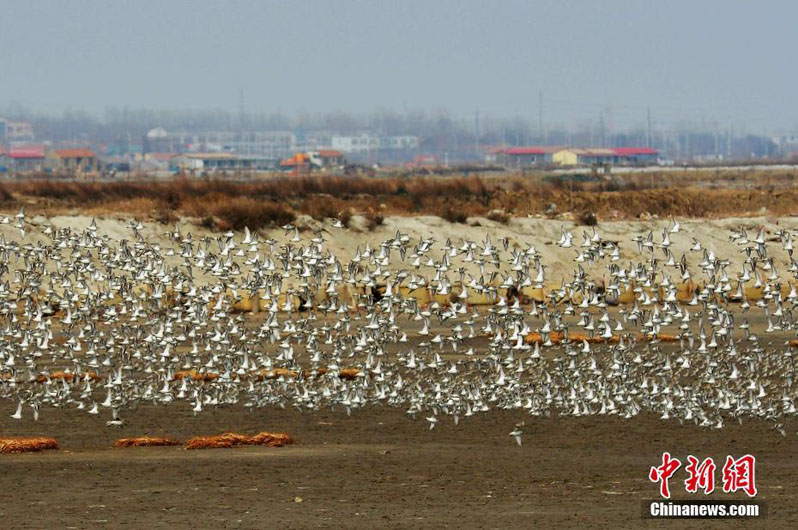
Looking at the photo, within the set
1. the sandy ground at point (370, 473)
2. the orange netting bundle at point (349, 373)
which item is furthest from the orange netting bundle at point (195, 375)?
Result: the sandy ground at point (370, 473)

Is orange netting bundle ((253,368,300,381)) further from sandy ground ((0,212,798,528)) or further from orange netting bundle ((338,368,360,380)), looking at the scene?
sandy ground ((0,212,798,528))

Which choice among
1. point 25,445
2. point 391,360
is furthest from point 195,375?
point 25,445

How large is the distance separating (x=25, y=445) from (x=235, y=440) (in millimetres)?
3382

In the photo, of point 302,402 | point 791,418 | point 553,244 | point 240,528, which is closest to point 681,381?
point 791,418

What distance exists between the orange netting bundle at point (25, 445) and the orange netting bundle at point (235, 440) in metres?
2.20

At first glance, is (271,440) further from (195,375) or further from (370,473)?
(195,375)

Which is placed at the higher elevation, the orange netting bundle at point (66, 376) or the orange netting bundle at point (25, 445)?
the orange netting bundle at point (25, 445)

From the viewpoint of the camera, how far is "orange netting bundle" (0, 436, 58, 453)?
2589cm

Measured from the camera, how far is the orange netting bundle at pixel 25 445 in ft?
84.9

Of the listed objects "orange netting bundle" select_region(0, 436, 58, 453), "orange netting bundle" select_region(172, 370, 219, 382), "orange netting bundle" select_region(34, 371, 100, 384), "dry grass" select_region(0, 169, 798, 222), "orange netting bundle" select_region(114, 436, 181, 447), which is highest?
"dry grass" select_region(0, 169, 798, 222)

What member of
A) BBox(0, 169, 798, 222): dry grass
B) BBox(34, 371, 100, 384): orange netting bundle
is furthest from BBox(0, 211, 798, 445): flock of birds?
BBox(0, 169, 798, 222): dry grass

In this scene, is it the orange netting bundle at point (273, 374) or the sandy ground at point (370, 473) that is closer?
the sandy ground at point (370, 473)

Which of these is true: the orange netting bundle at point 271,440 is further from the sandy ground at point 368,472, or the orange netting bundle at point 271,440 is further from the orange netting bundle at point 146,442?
the orange netting bundle at point 146,442

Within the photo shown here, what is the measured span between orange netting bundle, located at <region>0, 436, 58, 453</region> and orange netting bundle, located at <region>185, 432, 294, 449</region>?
220cm
